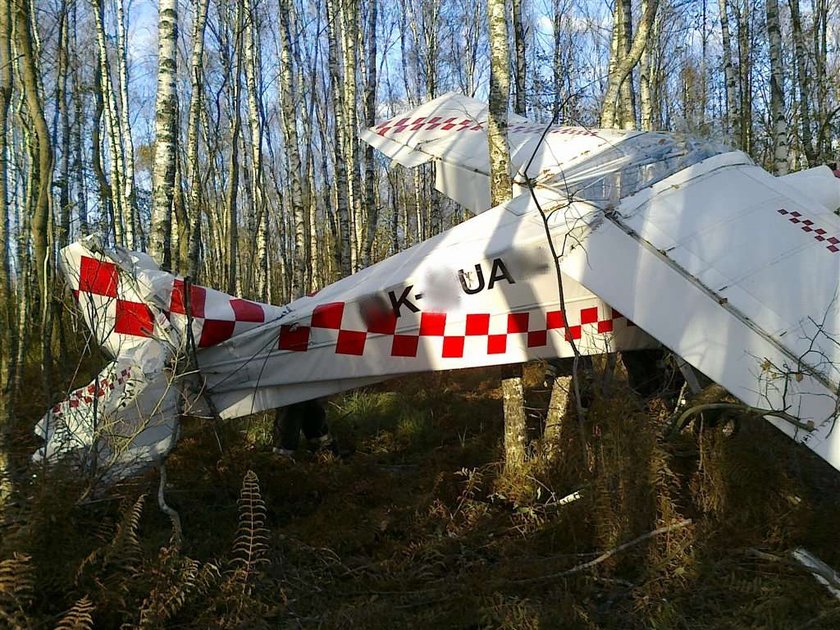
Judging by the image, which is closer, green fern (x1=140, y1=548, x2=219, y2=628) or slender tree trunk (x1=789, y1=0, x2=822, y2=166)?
green fern (x1=140, y1=548, x2=219, y2=628)

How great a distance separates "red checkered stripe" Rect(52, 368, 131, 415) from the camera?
3.54 m

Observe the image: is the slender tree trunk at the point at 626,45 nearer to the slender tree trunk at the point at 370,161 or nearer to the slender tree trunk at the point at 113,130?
the slender tree trunk at the point at 370,161

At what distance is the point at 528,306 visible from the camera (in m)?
4.09

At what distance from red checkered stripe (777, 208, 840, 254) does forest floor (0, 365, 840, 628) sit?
4.30ft

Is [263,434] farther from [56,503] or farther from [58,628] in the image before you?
[58,628]

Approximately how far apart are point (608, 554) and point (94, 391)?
124 inches

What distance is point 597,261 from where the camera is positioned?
12.1 ft

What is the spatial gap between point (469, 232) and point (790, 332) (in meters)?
2.14

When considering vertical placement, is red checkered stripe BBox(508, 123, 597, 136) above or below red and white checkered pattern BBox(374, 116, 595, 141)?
below

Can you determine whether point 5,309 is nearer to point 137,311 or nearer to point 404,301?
point 137,311

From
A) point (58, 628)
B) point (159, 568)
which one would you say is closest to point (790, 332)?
point (159, 568)

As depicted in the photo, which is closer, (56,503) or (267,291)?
(56,503)

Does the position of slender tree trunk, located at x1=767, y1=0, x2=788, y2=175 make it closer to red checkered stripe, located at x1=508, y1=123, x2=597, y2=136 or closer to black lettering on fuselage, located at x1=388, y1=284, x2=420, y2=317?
red checkered stripe, located at x1=508, y1=123, x2=597, y2=136

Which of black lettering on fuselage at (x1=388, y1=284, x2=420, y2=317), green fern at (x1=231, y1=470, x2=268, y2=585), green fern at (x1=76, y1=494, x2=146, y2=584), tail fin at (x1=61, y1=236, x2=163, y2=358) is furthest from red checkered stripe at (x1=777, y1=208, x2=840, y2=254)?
tail fin at (x1=61, y1=236, x2=163, y2=358)
